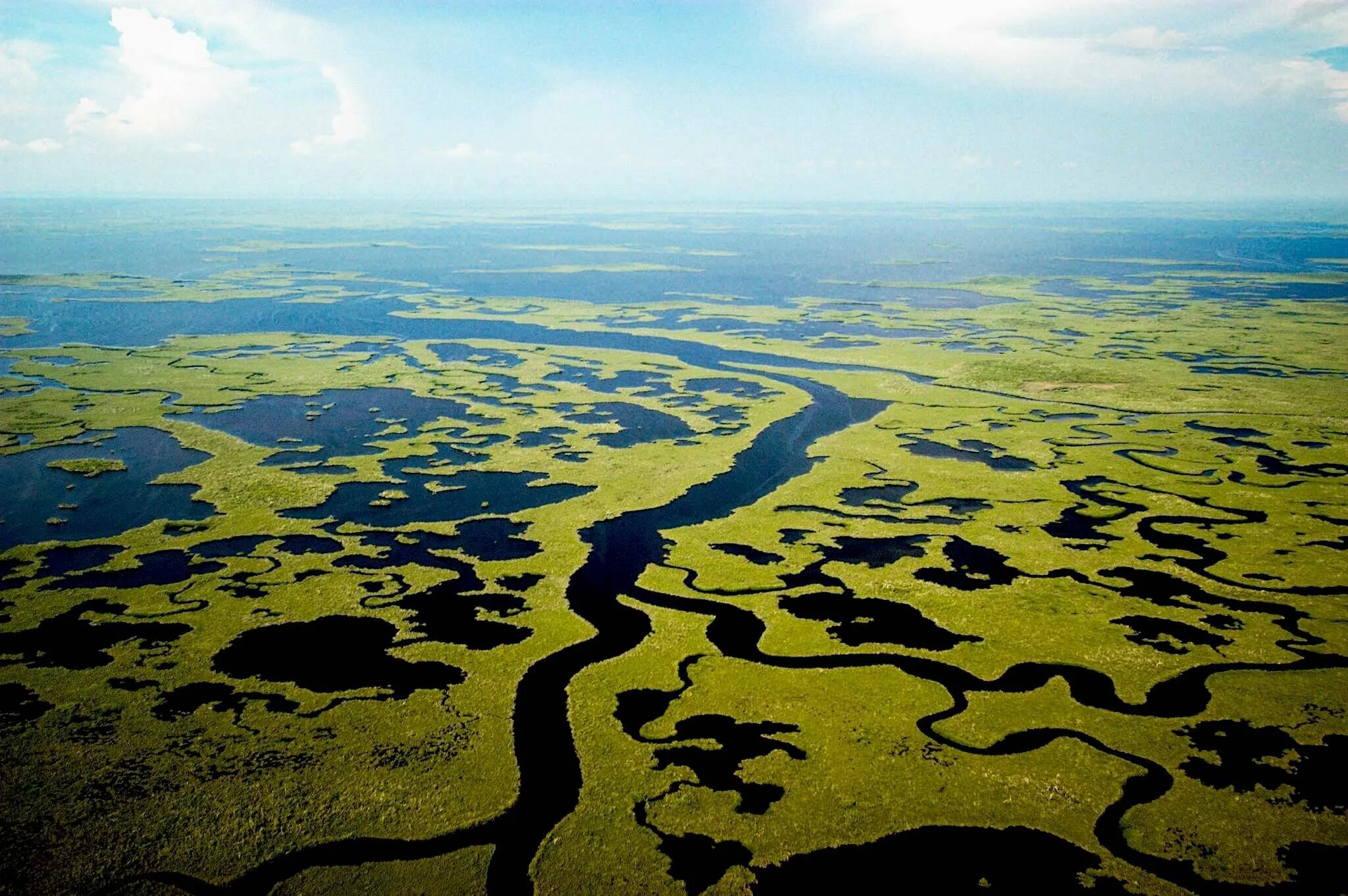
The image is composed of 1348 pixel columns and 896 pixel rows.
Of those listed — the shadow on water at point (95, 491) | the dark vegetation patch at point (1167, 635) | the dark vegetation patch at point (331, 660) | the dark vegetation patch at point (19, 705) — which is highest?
the shadow on water at point (95, 491)

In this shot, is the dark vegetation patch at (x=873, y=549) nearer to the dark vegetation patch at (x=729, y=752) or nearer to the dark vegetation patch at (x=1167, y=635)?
the dark vegetation patch at (x=1167, y=635)

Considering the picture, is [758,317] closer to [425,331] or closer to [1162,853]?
[425,331]

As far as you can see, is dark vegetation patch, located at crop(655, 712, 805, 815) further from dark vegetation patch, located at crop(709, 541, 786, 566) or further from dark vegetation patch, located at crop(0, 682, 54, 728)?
dark vegetation patch, located at crop(0, 682, 54, 728)

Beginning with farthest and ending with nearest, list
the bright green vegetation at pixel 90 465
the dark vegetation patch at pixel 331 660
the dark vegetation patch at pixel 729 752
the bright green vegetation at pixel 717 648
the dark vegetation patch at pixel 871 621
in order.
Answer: the bright green vegetation at pixel 90 465 → the dark vegetation patch at pixel 871 621 → the dark vegetation patch at pixel 331 660 → the dark vegetation patch at pixel 729 752 → the bright green vegetation at pixel 717 648

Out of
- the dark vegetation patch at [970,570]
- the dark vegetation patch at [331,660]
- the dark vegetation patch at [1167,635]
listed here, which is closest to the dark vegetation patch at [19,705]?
the dark vegetation patch at [331,660]

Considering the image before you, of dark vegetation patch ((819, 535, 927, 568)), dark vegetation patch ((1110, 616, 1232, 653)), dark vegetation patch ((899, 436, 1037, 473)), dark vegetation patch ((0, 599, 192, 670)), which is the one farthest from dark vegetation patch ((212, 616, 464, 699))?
→ dark vegetation patch ((899, 436, 1037, 473))

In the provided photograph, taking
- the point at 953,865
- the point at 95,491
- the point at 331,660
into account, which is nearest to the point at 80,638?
the point at 331,660
